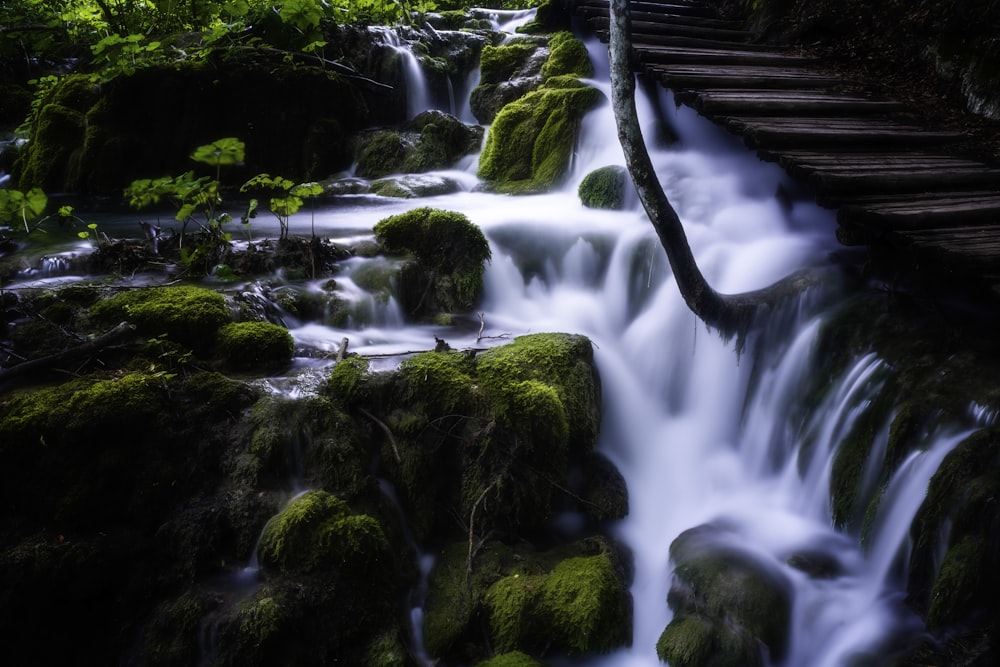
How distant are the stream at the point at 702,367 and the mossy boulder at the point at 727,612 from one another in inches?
4.7

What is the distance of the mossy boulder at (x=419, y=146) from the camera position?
31.6 ft

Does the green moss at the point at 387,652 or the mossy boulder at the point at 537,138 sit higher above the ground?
the mossy boulder at the point at 537,138

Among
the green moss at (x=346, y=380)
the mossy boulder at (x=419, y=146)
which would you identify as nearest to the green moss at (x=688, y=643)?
the green moss at (x=346, y=380)

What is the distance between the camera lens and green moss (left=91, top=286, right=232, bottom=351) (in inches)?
176

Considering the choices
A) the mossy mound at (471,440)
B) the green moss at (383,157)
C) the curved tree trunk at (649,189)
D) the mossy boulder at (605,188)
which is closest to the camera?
the mossy mound at (471,440)

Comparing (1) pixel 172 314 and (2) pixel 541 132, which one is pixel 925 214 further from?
(2) pixel 541 132

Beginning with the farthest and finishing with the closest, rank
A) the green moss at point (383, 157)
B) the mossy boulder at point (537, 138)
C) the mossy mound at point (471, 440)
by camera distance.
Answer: the green moss at point (383, 157)
the mossy boulder at point (537, 138)
the mossy mound at point (471, 440)

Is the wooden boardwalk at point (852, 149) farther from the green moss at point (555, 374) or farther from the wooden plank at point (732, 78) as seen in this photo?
the green moss at point (555, 374)

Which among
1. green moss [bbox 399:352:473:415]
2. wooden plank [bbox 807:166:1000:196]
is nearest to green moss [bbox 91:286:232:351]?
green moss [bbox 399:352:473:415]

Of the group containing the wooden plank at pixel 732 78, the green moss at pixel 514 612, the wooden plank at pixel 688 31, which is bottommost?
the green moss at pixel 514 612

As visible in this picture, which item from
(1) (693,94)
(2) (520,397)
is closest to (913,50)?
(1) (693,94)

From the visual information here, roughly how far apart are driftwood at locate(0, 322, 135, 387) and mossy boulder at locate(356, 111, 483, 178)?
19.1 feet

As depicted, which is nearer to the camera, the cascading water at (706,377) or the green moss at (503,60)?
the cascading water at (706,377)

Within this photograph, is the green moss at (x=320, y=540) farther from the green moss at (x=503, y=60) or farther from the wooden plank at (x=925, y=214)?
the green moss at (x=503, y=60)
